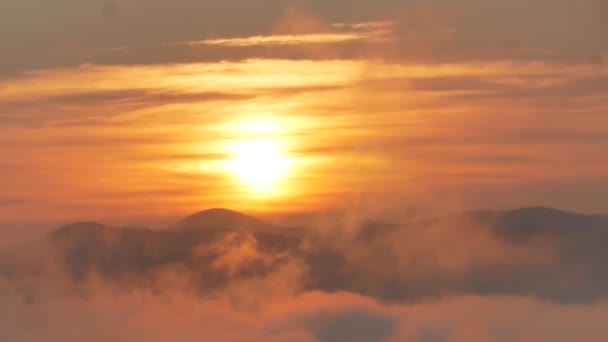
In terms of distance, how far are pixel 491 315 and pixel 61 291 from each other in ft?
256

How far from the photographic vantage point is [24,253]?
195m

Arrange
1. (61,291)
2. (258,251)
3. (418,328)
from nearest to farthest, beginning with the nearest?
1. (418,328)
2. (258,251)
3. (61,291)

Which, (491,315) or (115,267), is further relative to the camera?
(115,267)

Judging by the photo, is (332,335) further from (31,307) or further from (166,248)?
(31,307)

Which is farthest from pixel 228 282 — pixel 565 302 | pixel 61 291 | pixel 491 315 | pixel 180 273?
pixel 565 302

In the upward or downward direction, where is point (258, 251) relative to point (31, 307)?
upward

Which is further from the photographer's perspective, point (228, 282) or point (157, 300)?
point (228, 282)

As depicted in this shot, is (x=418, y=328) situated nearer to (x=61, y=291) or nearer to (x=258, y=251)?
(x=258, y=251)

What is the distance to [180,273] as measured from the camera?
7446 inches

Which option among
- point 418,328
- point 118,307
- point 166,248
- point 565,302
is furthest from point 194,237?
point 565,302

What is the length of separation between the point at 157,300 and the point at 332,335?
30161mm

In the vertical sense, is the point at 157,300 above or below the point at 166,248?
below

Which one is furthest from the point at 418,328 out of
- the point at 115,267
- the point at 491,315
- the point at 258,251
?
the point at 115,267

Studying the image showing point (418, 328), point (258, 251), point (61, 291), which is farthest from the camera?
point (61, 291)
